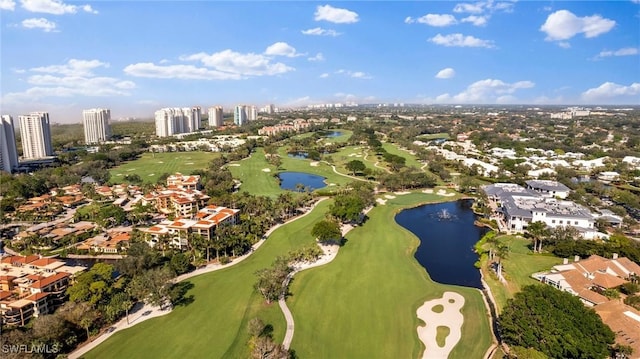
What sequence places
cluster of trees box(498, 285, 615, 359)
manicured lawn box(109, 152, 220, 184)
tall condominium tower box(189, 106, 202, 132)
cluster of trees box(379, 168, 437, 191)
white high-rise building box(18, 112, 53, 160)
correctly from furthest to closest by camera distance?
tall condominium tower box(189, 106, 202, 132) → white high-rise building box(18, 112, 53, 160) → manicured lawn box(109, 152, 220, 184) → cluster of trees box(379, 168, 437, 191) → cluster of trees box(498, 285, 615, 359)

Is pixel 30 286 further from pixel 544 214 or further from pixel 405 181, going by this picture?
pixel 405 181

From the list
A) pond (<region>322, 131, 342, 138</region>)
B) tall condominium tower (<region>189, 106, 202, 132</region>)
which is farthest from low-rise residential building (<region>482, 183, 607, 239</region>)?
tall condominium tower (<region>189, 106, 202, 132</region>)

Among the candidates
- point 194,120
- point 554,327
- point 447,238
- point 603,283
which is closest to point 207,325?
point 554,327

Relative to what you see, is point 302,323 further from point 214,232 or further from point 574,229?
point 574,229

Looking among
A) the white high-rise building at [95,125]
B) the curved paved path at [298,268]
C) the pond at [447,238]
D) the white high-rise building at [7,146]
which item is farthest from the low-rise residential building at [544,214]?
the white high-rise building at [95,125]

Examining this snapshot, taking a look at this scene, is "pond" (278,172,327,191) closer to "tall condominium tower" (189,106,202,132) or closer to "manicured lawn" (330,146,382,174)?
"manicured lawn" (330,146,382,174)

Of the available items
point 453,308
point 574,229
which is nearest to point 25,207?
point 453,308

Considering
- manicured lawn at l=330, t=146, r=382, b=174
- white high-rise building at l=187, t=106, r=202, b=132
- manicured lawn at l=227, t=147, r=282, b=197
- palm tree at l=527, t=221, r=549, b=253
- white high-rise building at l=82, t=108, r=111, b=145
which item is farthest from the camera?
white high-rise building at l=187, t=106, r=202, b=132
